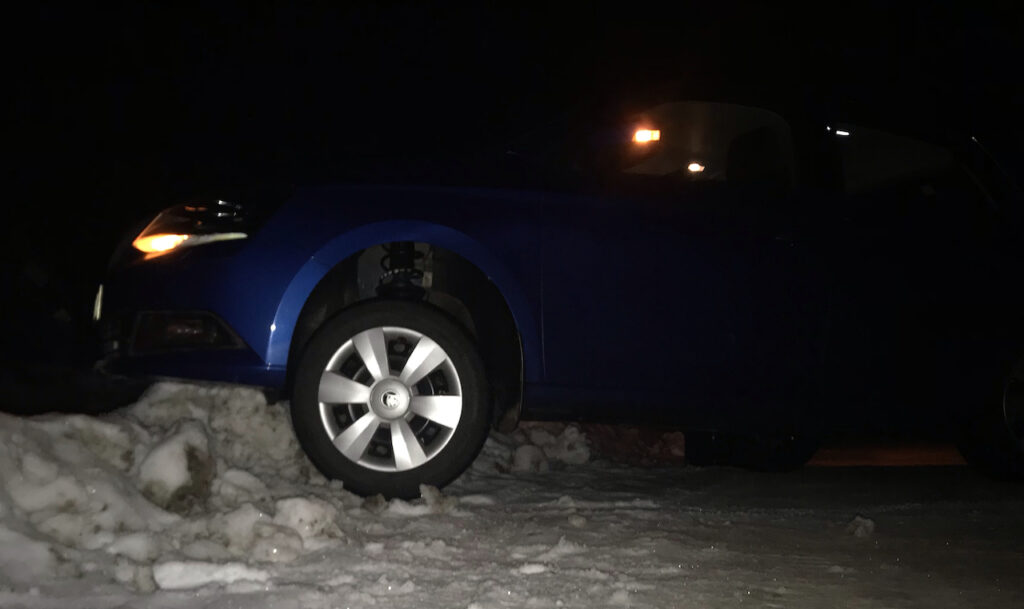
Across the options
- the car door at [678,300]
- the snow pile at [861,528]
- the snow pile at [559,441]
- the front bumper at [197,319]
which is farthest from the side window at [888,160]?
the front bumper at [197,319]

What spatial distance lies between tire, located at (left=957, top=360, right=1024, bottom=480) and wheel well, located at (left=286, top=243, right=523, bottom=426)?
7.51 ft

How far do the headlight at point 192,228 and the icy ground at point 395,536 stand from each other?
65cm

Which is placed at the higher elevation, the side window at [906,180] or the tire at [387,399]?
the side window at [906,180]

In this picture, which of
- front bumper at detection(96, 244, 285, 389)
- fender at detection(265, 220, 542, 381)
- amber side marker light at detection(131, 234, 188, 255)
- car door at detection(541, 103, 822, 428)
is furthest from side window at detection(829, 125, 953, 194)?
amber side marker light at detection(131, 234, 188, 255)

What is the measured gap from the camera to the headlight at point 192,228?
4.25 m

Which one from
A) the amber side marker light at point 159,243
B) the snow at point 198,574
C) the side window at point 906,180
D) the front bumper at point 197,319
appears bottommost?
the snow at point 198,574

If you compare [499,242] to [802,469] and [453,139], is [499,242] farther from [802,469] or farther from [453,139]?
[802,469]

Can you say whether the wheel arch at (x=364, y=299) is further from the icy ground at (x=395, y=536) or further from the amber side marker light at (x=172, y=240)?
the icy ground at (x=395, y=536)

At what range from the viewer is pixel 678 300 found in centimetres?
448

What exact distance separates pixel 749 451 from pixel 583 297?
205 centimetres

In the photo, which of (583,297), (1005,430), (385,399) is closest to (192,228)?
(385,399)

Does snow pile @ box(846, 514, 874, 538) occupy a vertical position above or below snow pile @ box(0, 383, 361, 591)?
below

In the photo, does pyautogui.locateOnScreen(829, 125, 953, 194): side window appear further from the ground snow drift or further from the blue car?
the ground snow drift

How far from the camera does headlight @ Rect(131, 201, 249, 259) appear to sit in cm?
425
